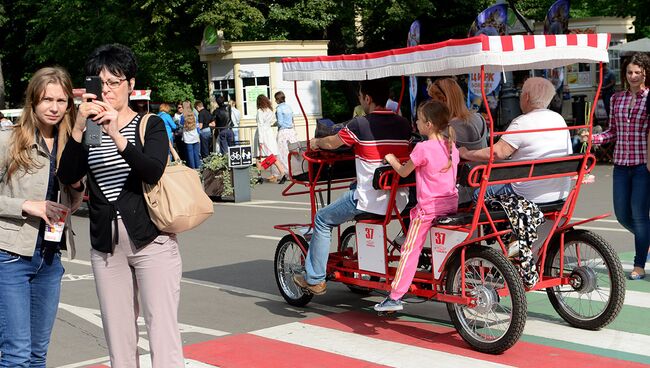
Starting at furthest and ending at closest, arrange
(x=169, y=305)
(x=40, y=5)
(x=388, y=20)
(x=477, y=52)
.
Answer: (x=40, y=5), (x=388, y=20), (x=477, y=52), (x=169, y=305)

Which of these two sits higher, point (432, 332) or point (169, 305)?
point (169, 305)

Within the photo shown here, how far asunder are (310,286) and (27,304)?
3261 mm

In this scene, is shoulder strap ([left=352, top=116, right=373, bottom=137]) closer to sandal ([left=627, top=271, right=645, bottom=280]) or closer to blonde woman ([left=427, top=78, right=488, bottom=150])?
blonde woman ([left=427, top=78, right=488, bottom=150])

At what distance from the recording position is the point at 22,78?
48.6m

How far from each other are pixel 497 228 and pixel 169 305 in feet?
10.2

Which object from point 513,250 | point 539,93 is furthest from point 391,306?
point 539,93

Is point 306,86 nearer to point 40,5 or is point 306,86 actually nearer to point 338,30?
point 338,30

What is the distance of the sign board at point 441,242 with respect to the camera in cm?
672

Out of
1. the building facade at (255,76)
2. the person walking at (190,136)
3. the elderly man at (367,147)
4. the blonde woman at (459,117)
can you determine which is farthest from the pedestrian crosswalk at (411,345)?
the building facade at (255,76)

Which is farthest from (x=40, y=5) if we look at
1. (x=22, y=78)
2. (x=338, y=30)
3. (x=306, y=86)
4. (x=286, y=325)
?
(x=286, y=325)

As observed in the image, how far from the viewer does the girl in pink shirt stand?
6.83m

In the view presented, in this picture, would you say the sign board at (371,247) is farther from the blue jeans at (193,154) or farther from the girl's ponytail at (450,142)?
the blue jeans at (193,154)

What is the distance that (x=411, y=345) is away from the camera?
6.80 meters

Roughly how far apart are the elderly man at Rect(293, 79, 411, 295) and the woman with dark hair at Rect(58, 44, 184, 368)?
→ 2.77 m
